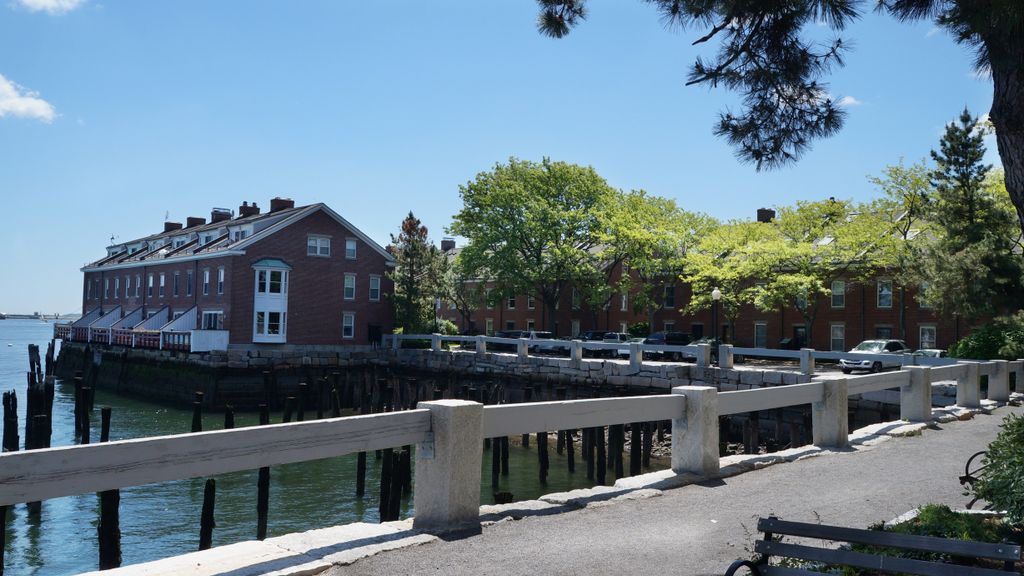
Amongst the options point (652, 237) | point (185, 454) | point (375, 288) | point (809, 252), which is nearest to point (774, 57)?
point (185, 454)

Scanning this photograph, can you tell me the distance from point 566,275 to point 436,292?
30.1 ft

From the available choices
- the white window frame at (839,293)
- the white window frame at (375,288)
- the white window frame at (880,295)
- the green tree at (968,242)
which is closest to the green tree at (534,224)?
the white window frame at (375,288)

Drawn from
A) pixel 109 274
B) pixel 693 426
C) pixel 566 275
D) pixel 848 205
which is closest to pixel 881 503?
pixel 693 426

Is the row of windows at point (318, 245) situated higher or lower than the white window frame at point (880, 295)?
higher

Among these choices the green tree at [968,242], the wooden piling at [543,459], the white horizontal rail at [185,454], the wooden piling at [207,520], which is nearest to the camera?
the white horizontal rail at [185,454]

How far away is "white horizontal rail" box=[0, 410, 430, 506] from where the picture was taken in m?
4.46

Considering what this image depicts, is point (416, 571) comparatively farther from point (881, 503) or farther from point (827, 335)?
point (827, 335)

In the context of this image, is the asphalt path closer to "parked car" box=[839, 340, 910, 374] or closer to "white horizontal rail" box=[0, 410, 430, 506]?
"white horizontal rail" box=[0, 410, 430, 506]

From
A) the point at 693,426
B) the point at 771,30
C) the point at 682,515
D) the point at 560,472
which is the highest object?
the point at 771,30

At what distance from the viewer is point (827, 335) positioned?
48688 millimetres

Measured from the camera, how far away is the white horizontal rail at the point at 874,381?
12563 millimetres

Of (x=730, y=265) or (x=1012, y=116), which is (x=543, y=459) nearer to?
(x=1012, y=116)

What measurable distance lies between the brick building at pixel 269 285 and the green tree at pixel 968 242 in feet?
111

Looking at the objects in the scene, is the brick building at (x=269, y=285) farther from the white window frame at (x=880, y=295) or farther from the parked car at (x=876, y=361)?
the white window frame at (x=880, y=295)
